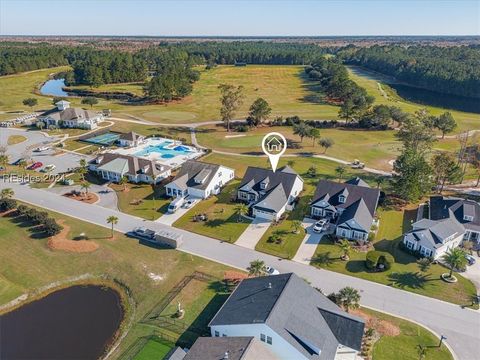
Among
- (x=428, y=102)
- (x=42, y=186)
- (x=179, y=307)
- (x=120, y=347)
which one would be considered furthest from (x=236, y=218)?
(x=428, y=102)

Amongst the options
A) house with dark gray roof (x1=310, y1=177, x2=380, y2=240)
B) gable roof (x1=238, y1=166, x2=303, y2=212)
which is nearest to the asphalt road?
house with dark gray roof (x1=310, y1=177, x2=380, y2=240)

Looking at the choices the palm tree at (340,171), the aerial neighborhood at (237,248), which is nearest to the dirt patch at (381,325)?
the aerial neighborhood at (237,248)

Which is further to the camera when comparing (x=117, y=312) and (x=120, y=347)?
(x=117, y=312)

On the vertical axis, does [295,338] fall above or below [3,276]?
above

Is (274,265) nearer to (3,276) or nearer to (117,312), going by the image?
(117,312)

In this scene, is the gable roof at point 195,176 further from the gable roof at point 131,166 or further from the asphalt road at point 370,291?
the asphalt road at point 370,291

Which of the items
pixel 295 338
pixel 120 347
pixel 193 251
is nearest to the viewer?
pixel 295 338

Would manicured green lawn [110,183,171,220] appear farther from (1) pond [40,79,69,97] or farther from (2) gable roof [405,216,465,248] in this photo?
(1) pond [40,79,69,97]

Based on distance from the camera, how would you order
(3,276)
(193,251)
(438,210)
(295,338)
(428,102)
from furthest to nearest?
1. (428,102)
2. (438,210)
3. (193,251)
4. (3,276)
5. (295,338)
